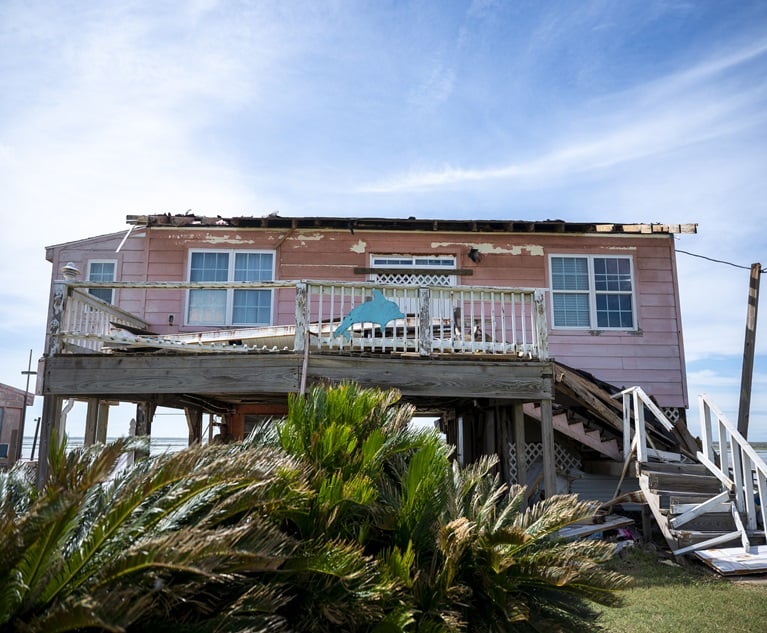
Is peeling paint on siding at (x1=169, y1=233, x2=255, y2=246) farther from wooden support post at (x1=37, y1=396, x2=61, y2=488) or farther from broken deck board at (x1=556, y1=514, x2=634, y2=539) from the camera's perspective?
broken deck board at (x1=556, y1=514, x2=634, y2=539)

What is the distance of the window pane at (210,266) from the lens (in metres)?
11.6

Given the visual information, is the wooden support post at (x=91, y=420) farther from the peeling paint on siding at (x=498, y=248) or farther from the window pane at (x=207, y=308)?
the peeling paint on siding at (x=498, y=248)

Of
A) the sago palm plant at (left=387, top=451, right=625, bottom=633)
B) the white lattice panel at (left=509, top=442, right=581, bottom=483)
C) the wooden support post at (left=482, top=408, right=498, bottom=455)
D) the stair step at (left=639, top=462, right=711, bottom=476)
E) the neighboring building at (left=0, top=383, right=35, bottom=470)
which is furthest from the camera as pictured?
the neighboring building at (left=0, top=383, right=35, bottom=470)

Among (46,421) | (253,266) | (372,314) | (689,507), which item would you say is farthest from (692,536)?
(253,266)

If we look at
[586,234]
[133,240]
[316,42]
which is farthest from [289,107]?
[586,234]

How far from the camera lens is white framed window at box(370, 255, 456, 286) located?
37.2 feet

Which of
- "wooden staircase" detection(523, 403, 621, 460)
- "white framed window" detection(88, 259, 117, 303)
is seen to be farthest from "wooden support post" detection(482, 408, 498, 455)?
"white framed window" detection(88, 259, 117, 303)

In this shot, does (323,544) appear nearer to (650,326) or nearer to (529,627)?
(529,627)

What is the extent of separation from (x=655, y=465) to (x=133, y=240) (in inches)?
374

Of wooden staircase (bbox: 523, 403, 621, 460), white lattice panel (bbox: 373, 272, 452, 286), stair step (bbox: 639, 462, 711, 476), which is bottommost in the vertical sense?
stair step (bbox: 639, 462, 711, 476)

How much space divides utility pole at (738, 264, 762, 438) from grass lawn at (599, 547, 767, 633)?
5118mm

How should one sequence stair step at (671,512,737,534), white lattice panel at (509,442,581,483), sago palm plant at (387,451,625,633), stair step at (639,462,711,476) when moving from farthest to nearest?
white lattice panel at (509,442,581,483), stair step at (639,462,711,476), stair step at (671,512,737,534), sago palm plant at (387,451,625,633)

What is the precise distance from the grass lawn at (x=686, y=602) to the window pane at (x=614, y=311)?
5.01 meters

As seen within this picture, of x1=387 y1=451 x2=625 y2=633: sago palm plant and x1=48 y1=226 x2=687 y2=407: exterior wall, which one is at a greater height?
x1=48 y1=226 x2=687 y2=407: exterior wall
